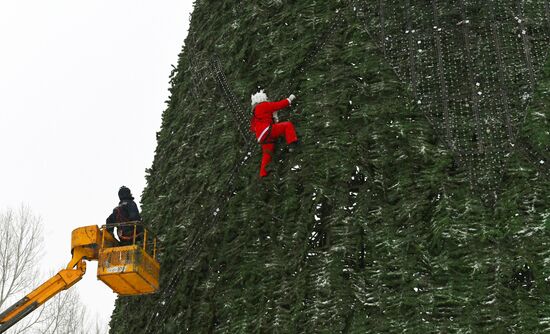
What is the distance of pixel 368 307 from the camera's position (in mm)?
5531

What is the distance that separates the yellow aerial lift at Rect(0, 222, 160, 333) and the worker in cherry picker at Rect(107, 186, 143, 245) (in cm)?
3

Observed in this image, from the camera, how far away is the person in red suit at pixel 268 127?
6738 millimetres

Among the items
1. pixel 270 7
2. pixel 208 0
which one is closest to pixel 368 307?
pixel 270 7

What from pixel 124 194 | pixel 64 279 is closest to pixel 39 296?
pixel 64 279

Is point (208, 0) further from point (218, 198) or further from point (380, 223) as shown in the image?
point (380, 223)

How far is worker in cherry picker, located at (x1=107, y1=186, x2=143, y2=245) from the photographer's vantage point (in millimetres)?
7477

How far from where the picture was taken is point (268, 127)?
679 cm

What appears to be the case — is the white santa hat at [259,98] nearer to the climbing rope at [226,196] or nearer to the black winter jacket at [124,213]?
the climbing rope at [226,196]

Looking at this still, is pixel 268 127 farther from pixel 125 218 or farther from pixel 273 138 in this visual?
pixel 125 218

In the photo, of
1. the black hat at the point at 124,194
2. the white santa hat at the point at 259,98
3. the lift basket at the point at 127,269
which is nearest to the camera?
the lift basket at the point at 127,269

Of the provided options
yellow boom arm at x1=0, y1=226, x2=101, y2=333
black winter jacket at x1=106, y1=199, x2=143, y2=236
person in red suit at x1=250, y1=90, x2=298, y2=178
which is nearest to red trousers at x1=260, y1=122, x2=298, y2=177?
person in red suit at x1=250, y1=90, x2=298, y2=178

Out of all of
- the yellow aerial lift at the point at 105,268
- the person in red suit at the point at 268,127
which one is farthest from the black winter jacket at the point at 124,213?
the person in red suit at the point at 268,127

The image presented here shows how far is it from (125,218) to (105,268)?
77cm

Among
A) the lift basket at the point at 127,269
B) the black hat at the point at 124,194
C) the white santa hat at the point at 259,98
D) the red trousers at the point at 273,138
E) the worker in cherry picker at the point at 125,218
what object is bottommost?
the lift basket at the point at 127,269
